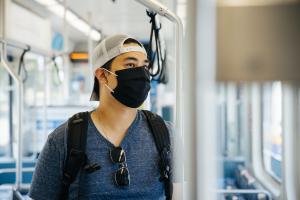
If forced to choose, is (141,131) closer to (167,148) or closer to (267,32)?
(167,148)

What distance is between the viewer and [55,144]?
131 centimetres

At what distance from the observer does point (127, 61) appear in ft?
4.85

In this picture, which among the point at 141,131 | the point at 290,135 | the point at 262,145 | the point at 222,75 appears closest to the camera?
the point at 222,75

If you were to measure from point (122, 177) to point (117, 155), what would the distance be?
0.08 meters

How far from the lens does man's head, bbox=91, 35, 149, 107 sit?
4.75 ft

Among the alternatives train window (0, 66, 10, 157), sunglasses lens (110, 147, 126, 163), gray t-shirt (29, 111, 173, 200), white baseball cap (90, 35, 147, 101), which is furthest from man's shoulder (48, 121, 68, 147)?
train window (0, 66, 10, 157)

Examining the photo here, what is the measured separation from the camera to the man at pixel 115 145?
4.21 feet

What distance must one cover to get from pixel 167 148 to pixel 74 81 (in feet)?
23.0

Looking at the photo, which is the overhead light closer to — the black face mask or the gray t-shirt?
the black face mask

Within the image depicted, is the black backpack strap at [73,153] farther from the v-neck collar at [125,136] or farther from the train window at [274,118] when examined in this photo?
the train window at [274,118]

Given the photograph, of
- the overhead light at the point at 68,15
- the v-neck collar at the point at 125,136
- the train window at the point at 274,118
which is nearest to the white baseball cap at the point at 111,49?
the v-neck collar at the point at 125,136

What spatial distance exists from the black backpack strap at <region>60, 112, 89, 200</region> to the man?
0.02 metres

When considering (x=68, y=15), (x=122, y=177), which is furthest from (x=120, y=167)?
(x=68, y=15)

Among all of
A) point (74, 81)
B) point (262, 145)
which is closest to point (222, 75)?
point (262, 145)
